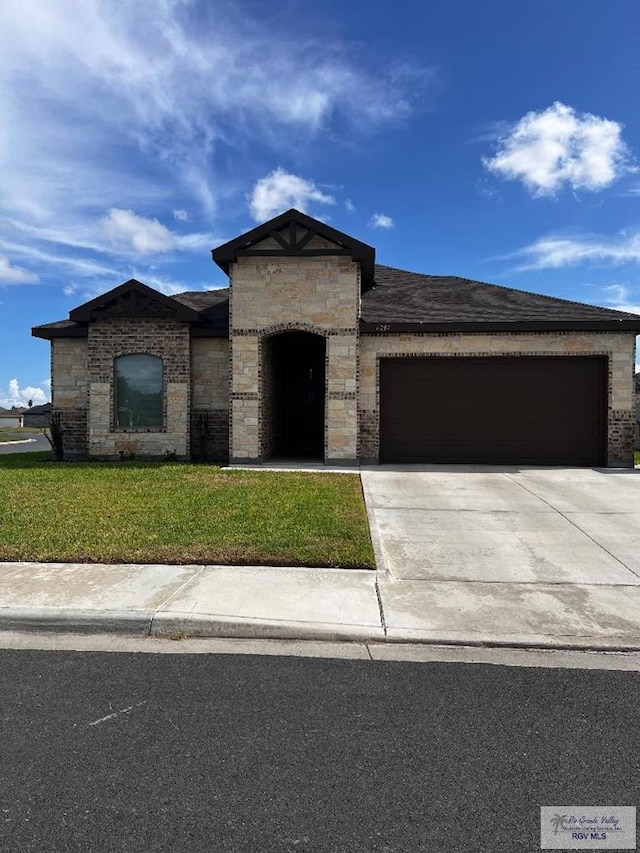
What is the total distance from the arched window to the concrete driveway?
7043 millimetres

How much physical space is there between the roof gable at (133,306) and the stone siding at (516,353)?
494 cm

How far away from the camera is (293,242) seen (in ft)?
44.4

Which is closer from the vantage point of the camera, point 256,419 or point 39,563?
point 39,563

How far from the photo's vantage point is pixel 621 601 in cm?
483

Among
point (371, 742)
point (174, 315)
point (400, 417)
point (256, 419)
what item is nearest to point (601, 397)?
point (400, 417)

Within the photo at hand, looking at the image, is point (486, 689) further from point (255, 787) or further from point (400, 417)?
point (400, 417)

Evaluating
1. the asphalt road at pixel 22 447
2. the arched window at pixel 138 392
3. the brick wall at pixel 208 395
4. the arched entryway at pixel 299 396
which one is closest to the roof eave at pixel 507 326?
the arched entryway at pixel 299 396

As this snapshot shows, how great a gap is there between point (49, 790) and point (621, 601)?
460cm

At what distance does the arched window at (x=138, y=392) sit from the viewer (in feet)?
48.4

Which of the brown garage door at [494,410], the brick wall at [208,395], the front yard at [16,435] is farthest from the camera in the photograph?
the front yard at [16,435]

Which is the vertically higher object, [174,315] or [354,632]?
[174,315]

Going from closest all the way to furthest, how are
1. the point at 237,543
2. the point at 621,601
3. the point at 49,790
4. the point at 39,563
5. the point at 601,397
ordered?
the point at 49,790, the point at 621,601, the point at 39,563, the point at 237,543, the point at 601,397
